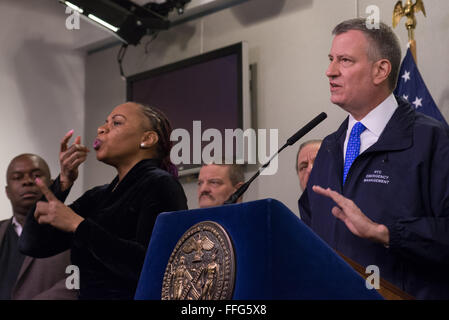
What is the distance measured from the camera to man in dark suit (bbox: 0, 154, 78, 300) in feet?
11.7


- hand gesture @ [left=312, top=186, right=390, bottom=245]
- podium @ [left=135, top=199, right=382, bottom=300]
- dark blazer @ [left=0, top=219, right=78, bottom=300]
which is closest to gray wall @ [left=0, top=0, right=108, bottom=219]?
dark blazer @ [left=0, top=219, right=78, bottom=300]

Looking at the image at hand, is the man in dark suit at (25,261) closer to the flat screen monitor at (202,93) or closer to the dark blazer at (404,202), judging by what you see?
the flat screen monitor at (202,93)

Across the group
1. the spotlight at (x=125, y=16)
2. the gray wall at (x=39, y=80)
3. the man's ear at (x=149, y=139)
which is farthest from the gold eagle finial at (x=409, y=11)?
the gray wall at (x=39, y=80)

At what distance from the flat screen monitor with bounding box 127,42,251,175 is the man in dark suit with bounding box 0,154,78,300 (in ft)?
3.71

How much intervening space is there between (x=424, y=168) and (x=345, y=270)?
66 centimetres

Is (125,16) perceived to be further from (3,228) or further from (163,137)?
(163,137)

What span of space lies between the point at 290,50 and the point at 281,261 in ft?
12.0

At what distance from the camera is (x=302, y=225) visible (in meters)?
1.21

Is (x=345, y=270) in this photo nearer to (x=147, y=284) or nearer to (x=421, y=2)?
(x=147, y=284)

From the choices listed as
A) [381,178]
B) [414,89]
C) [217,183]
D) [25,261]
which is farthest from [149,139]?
[414,89]

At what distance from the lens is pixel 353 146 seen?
196 cm

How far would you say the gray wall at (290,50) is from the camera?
3.89 meters

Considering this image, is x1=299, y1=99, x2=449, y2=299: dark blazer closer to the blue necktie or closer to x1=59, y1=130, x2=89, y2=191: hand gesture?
the blue necktie

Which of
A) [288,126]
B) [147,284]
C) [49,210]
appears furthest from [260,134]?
[147,284]
